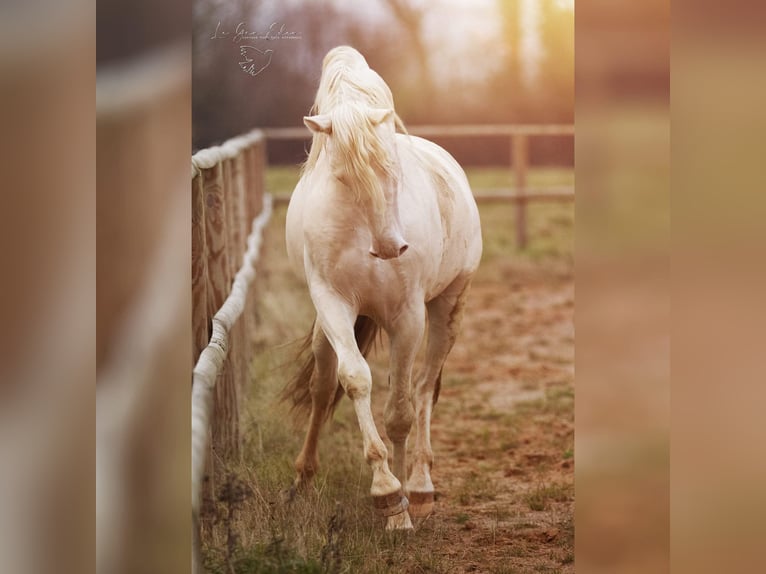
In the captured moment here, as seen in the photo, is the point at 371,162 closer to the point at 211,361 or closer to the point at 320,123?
the point at 320,123

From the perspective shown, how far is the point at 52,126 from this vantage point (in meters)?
3.67

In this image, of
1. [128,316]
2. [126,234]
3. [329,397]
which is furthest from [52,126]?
[329,397]

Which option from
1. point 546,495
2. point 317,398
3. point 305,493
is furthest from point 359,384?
point 546,495

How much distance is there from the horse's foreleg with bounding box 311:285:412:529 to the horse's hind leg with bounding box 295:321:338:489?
192 mm

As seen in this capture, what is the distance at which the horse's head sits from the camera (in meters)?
3.50

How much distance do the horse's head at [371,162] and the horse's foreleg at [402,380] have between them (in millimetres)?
316

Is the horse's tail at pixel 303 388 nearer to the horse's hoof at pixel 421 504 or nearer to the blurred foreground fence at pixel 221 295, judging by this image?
the blurred foreground fence at pixel 221 295

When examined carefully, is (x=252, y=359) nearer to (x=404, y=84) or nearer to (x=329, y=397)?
(x=329, y=397)

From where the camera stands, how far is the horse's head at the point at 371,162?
3502 millimetres

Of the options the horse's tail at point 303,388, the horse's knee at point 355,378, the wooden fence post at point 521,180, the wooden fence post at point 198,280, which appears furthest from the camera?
the wooden fence post at point 521,180

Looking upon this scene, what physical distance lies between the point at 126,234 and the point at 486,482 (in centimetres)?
167

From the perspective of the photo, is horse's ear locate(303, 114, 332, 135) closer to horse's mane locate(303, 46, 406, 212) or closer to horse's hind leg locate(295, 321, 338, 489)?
horse's mane locate(303, 46, 406, 212)

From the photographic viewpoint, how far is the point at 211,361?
3.78m

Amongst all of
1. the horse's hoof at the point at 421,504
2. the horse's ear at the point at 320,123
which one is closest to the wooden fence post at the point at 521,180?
the horse's ear at the point at 320,123
